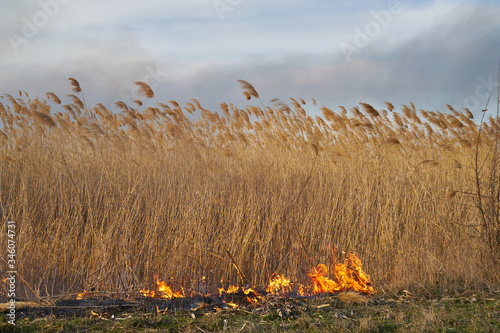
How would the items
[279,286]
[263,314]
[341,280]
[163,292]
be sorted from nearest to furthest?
[263,314], [163,292], [279,286], [341,280]

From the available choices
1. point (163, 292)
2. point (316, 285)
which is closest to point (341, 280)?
point (316, 285)

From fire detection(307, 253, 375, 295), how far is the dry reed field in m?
0.17

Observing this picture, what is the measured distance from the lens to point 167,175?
19.5 feet

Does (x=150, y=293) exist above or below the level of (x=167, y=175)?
below

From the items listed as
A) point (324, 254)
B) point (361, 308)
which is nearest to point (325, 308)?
point (361, 308)

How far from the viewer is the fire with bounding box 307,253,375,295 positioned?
13.0ft

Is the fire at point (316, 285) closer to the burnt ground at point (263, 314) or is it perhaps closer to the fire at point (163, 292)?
the fire at point (163, 292)

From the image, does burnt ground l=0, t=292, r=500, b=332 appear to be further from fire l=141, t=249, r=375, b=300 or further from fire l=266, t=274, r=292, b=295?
fire l=266, t=274, r=292, b=295

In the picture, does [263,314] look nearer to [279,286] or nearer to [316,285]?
[279,286]

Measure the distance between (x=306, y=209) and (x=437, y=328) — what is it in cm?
255

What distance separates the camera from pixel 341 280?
4.08m

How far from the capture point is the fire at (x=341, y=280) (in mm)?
3955

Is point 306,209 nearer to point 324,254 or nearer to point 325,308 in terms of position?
point 324,254

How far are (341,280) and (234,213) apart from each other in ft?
4.61
